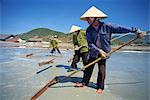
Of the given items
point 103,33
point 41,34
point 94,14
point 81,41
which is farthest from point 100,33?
point 41,34

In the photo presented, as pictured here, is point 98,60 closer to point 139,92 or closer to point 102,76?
point 102,76

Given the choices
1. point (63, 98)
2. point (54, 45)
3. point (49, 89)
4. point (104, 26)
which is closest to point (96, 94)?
point (63, 98)

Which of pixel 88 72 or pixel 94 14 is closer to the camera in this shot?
pixel 94 14

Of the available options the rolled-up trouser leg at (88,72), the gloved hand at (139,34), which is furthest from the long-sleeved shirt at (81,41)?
the gloved hand at (139,34)

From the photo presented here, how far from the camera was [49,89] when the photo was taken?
4.36 metres

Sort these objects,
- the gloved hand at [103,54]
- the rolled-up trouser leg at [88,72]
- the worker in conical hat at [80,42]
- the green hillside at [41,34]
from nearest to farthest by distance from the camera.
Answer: the gloved hand at [103,54], the rolled-up trouser leg at [88,72], the worker in conical hat at [80,42], the green hillside at [41,34]

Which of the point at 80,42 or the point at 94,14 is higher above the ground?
the point at 94,14

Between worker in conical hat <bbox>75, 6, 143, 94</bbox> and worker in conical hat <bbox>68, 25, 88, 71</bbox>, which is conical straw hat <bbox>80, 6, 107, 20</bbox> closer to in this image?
worker in conical hat <bbox>75, 6, 143, 94</bbox>

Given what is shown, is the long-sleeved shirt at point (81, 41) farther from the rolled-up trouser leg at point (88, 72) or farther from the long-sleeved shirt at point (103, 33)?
the long-sleeved shirt at point (103, 33)

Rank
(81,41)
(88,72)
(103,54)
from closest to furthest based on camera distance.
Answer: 1. (103,54)
2. (88,72)
3. (81,41)

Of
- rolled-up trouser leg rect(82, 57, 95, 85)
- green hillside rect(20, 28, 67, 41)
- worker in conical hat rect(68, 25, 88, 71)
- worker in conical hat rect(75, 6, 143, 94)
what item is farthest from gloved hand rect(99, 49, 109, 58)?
green hillside rect(20, 28, 67, 41)

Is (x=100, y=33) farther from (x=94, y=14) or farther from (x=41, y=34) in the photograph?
(x=41, y=34)

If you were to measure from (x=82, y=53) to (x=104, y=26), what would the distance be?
6.20 ft

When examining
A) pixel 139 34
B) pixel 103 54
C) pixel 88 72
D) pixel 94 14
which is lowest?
pixel 88 72
